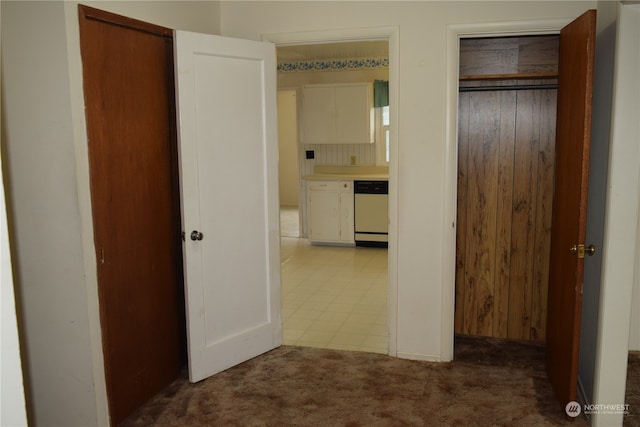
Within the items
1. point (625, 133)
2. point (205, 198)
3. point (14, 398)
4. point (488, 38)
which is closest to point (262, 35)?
point (205, 198)

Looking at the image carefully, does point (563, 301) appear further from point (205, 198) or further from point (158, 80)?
point (158, 80)

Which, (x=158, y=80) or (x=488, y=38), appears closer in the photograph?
(x=158, y=80)

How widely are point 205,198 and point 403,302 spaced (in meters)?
1.40

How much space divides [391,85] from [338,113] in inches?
154

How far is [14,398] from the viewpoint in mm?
813

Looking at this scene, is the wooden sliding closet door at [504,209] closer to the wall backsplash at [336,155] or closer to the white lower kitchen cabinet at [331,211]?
the white lower kitchen cabinet at [331,211]

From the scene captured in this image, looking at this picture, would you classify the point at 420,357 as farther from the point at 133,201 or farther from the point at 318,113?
the point at 318,113

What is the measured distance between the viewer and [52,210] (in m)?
2.52

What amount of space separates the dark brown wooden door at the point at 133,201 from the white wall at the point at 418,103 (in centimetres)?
82

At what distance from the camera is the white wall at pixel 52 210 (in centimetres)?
242

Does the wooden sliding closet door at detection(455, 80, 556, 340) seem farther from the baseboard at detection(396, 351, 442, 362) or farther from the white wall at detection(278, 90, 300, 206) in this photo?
the white wall at detection(278, 90, 300, 206)

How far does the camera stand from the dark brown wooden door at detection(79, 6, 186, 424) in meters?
2.65
